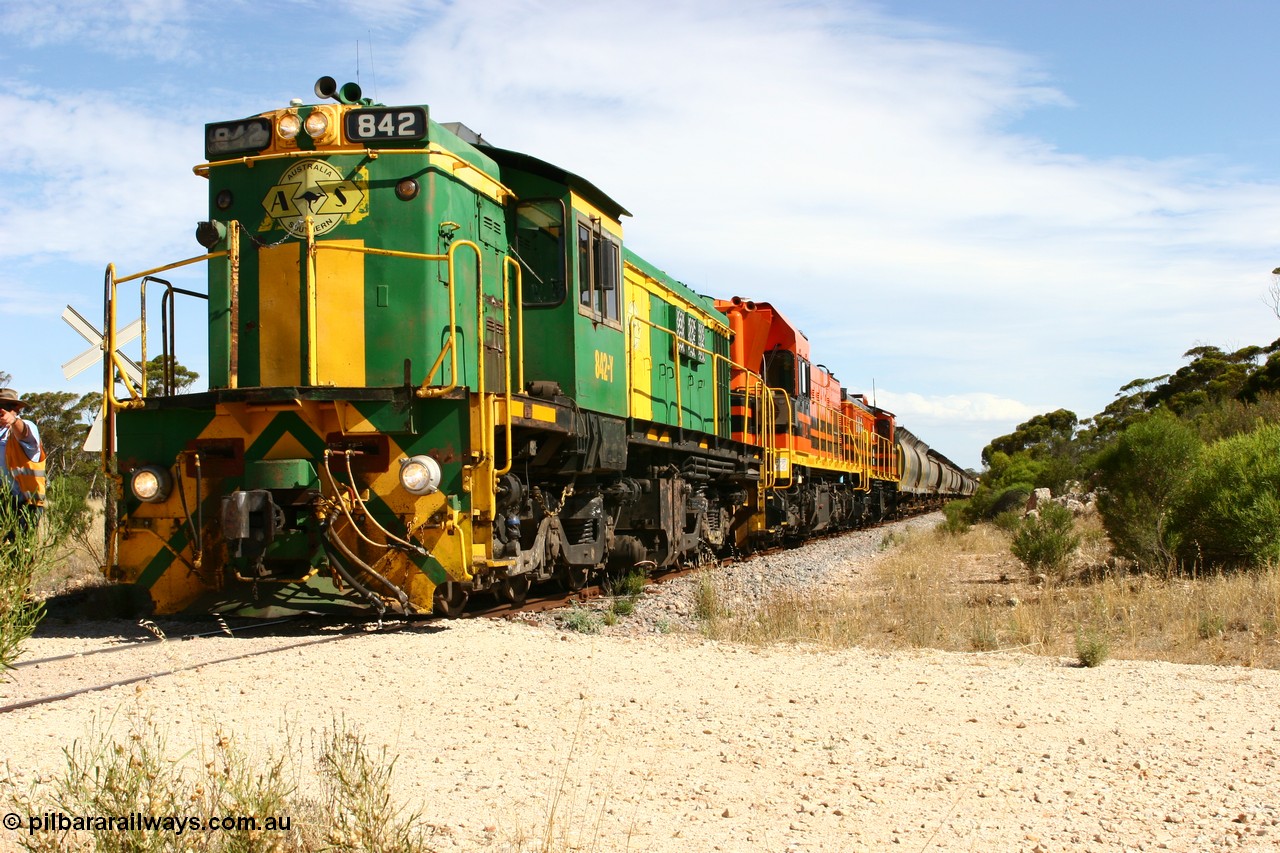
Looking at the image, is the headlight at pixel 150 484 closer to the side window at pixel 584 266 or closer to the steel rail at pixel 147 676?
the steel rail at pixel 147 676

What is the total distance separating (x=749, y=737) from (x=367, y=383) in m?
4.22

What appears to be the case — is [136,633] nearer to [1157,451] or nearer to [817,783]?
[817,783]

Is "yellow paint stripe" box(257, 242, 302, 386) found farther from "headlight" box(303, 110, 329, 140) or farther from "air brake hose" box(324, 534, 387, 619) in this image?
"air brake hose" box(324, 534, 387, 619)

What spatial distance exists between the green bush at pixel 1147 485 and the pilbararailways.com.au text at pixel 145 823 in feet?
35.9

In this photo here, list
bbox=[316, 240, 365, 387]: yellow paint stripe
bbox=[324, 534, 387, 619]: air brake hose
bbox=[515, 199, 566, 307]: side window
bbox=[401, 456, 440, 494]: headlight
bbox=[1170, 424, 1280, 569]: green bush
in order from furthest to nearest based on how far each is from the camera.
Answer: bbox=[1170, 424, 1280, 569]: green bush < bbox=[515, 199, 566, 307]: side window < bbox=[316, 240, 365, 387]: yellow paint stripe < bbox=[324, 534, 387, 619]: air brake hose < bbox=[401, 456, 440, 494]: headlight

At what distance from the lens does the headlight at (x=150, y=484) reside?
7645 millimetres

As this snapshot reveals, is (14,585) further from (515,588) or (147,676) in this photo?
(515,588)

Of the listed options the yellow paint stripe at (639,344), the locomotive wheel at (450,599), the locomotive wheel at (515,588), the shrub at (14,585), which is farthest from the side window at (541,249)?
the shrub at (14,585)

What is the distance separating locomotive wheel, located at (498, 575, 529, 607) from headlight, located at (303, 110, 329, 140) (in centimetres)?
374

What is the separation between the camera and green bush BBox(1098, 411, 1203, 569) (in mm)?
12250

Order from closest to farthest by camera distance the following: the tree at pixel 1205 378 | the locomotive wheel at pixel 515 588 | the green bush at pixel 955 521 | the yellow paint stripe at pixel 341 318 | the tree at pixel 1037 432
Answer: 1. the yellow paint stripe at pixel 341 318
2. the locomotive wheel at pixel 515 588
3. the green bush at pixel 955 521
4. the tree at pixel 1205 378
5. the tree at pixel 1037 432

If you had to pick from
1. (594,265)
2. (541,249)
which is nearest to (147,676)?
(541,249)

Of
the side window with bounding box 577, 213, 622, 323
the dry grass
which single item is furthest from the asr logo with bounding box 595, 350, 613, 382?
the dry grass

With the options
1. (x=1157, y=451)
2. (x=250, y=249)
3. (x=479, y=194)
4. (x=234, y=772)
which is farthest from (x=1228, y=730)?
(x=1157, y=451)
